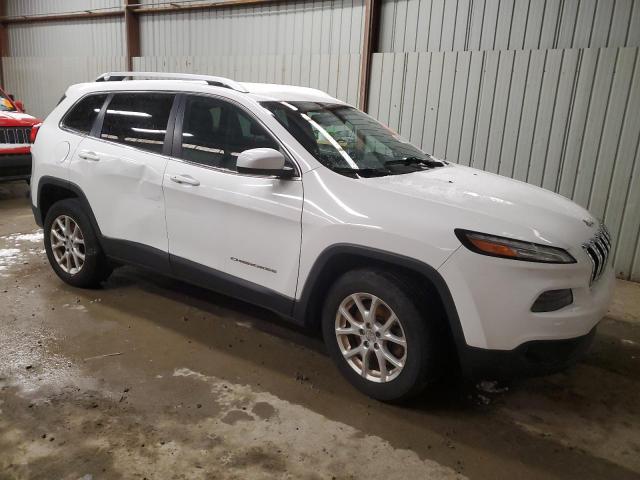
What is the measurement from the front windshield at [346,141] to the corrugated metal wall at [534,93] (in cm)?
245

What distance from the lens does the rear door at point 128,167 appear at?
11.8 ft

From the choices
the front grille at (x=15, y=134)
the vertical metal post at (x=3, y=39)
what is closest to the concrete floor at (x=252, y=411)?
the front grille at (x=15, y=134)

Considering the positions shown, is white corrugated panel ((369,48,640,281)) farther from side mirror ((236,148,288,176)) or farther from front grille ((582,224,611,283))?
side mirror ((236,148,288,176))

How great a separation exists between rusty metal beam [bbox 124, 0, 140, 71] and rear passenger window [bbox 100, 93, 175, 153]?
21.9 feet

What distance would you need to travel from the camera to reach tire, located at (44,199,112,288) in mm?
4109

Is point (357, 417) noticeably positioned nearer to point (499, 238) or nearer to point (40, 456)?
point (499, 238)

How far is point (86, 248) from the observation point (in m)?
4.13

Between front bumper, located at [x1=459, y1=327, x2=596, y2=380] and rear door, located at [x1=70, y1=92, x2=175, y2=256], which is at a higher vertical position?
rear door, located at [x1=70, y1=92, x2=175, y2=256]

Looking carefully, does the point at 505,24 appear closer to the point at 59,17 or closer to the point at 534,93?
the point at 534,93

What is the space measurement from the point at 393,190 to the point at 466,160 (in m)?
3.63

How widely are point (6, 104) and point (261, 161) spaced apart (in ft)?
24.3

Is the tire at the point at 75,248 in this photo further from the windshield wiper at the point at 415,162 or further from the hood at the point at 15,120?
the hood at the point at 15,120

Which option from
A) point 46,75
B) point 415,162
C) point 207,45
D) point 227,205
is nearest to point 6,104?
point 207,45

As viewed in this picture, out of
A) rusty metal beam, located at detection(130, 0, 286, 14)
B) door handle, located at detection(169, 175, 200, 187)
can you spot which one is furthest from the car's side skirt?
rusty metal beam, located at detection(130, 0, 286, 14)
